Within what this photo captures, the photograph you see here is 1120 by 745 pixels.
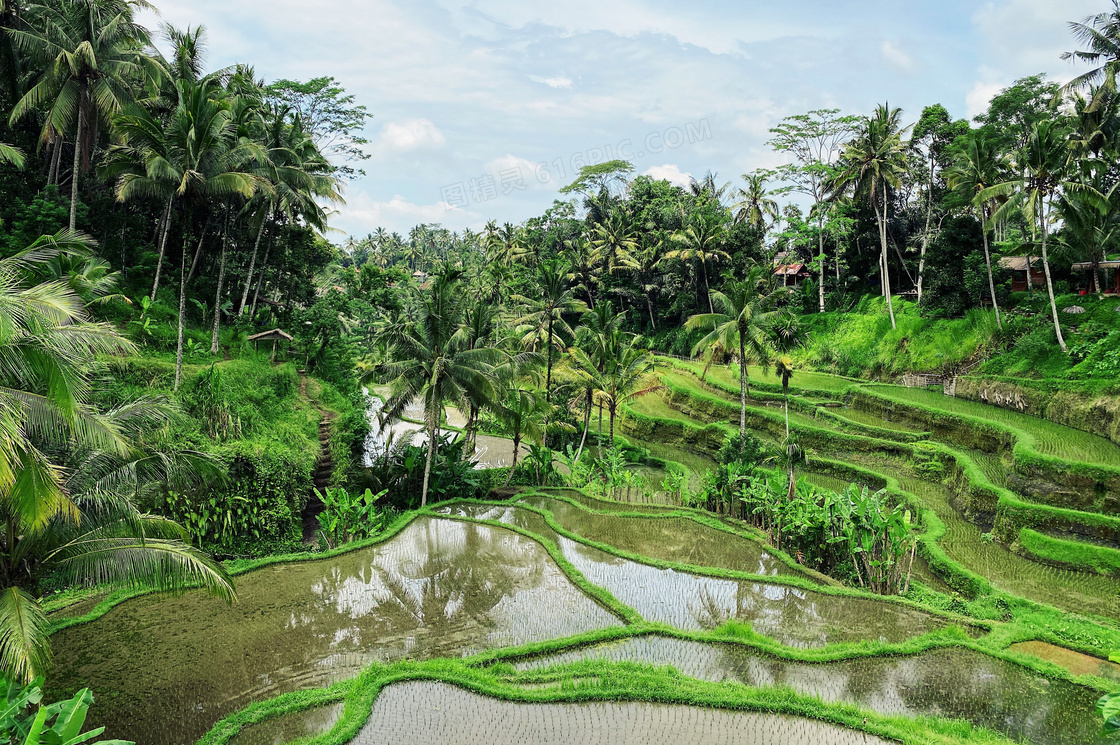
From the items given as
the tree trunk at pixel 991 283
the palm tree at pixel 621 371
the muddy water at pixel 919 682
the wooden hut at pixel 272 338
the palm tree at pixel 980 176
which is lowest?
the muddy water at pixel 919 682

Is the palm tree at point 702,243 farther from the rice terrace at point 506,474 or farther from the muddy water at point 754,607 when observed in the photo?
the muddy water at point 754,607

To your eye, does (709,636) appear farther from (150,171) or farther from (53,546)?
(150,171)

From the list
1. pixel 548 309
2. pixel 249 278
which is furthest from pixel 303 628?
pixel 249 278

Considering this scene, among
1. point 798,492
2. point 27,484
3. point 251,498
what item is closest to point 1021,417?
point 798,492

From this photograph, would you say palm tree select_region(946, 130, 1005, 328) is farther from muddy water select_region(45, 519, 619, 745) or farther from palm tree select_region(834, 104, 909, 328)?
muddy water select_region(45, 519, 619, 745)

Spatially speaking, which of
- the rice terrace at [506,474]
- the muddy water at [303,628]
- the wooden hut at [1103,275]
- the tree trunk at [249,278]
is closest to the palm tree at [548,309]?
the rice terrace at [506,474]
